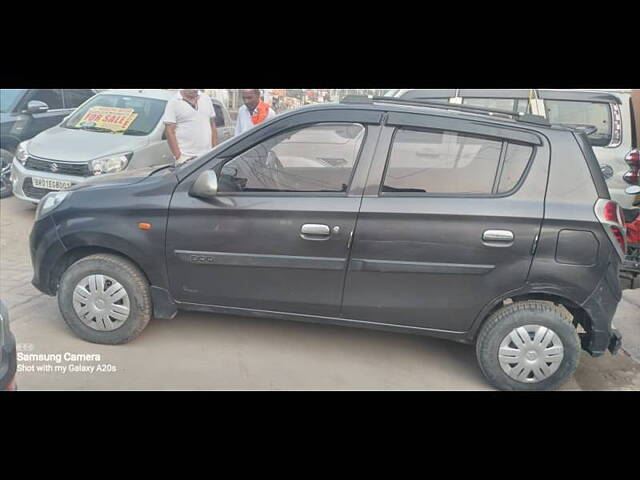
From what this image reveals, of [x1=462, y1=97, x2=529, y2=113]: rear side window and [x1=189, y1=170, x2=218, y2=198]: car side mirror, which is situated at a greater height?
[x1=462, y1=97, x2=529, y2=113]: rear side window

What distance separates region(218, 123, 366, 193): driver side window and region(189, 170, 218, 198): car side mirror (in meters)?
0.09

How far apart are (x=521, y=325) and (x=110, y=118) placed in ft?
18.8

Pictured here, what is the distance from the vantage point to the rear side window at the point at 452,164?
2.90 meters

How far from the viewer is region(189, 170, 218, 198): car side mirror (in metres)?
2.98

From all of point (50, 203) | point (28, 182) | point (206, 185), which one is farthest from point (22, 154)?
point (206, 185)

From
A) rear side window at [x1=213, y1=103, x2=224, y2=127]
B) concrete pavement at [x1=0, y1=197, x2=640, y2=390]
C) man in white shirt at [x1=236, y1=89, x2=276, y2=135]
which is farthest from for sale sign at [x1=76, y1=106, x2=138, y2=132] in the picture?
concrete pavement at [x1=0, y1=197, x2=640, y2=390]

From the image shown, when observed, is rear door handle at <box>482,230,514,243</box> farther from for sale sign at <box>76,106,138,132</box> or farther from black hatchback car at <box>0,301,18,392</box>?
for sale sign at <box>76,106,138,132</box>

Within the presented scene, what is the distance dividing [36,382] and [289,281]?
5.70ft

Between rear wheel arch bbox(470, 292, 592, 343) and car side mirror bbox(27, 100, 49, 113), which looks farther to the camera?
car side mirror bbox(27, 100, 49, 113)

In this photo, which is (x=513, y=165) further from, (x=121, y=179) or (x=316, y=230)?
(x=121, y=179)

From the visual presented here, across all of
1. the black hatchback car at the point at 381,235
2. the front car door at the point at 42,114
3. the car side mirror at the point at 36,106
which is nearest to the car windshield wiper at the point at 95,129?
the car side mirror at the point at 36,106

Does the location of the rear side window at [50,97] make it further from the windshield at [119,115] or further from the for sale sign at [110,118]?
the for sale sign at [110,118]

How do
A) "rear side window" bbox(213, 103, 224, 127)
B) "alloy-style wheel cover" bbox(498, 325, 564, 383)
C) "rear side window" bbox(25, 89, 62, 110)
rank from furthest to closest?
"rear side window" bbox(213, 103, 224, 127)
"rear side window" bbox(25, 89, 62, 110)
"alloy-style wheel cover" bbox(498, 325, 564, 383)

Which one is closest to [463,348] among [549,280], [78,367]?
[549,280]
